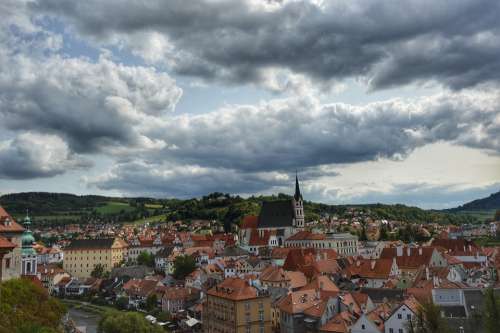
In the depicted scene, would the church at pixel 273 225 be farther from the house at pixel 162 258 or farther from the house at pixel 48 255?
the house at pixel 48 255

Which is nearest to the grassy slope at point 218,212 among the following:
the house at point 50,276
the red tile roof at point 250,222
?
the red tile roof at point 250,222

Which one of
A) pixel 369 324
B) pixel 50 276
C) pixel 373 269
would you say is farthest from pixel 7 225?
pixel 50 276

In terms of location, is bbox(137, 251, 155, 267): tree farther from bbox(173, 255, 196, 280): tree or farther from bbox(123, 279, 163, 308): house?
bbox(123, 279, 163, 308): house

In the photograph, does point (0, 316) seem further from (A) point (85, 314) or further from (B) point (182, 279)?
(B) point (182, 279)

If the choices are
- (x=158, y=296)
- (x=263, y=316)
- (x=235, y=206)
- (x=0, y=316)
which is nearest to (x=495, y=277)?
(x=263, y=316)

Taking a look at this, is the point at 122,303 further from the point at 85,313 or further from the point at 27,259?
the point at 27,259

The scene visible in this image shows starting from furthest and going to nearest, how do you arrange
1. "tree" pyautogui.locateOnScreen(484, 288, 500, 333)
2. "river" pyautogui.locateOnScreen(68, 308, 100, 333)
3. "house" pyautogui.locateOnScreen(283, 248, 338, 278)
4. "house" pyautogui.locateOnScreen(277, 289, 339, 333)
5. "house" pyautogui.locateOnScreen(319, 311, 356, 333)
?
1. "house" pyautogui.locateOnScreen(283, 248, 338, 278)
2. "river" pyautogui.locateOnScreen(68, 308, 100, 333)
3. "house" pyautogui.locateOnScreen(277, 289, 339, 333)
4. "house" pyautogui.locateOnScreen(319, 311, 356, 333)
5. "tree" pyautogui.locateOnScreen(484, 288, 500, 333)

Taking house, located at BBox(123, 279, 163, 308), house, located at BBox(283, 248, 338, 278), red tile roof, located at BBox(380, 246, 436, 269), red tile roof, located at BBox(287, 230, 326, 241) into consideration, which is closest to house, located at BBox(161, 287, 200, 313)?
house, located at BBox(123, 279, 163, 308)
